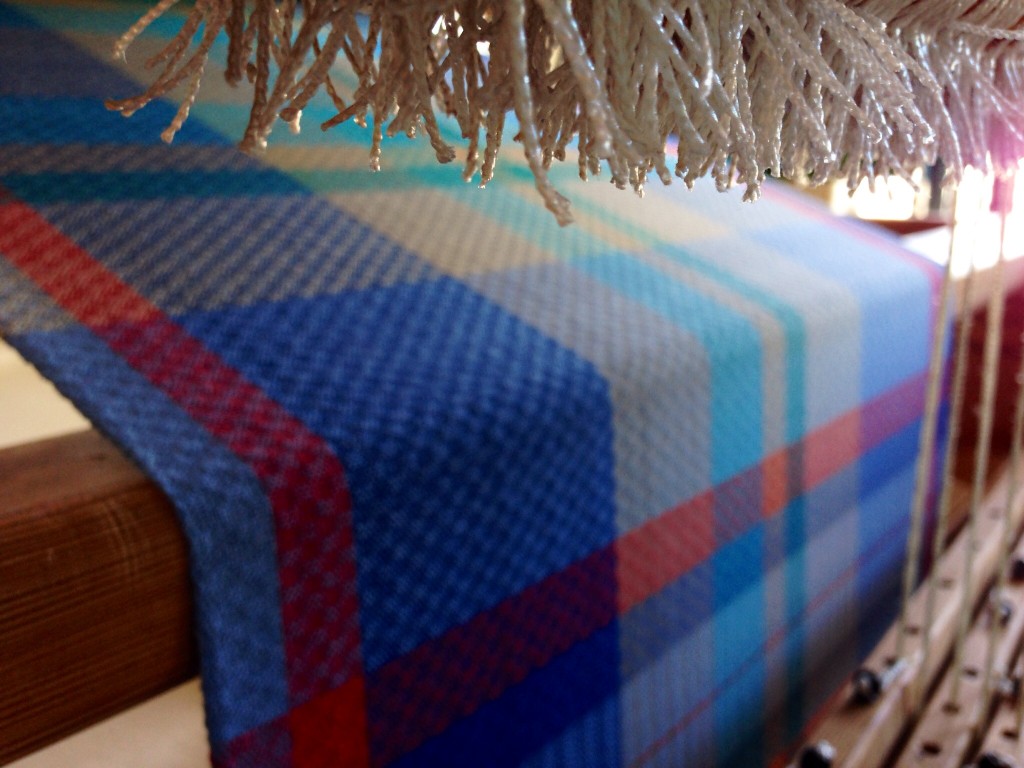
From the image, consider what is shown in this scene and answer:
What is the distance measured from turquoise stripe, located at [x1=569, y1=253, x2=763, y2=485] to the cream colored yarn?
0.32 m

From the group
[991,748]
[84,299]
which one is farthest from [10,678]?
[991,748]

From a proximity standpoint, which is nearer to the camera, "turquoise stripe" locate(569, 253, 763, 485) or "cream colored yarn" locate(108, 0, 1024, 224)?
"cream colored yarn" locate(108, 0, 1024, 224)

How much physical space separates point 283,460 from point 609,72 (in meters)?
0.19

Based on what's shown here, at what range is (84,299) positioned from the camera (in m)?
0.40

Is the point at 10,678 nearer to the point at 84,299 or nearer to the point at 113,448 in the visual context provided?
the point at 113,448

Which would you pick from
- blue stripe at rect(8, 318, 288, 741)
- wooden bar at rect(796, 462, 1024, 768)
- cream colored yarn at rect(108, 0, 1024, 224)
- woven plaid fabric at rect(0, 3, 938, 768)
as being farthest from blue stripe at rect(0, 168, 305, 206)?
wooden bar at rect(796, 462, 1024, 768)

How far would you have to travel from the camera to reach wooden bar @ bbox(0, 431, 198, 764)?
260 millimetres

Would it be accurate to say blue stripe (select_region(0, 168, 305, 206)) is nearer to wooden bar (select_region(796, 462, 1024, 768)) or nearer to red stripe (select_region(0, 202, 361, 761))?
red stripe (select_region(0, 202, 361, 761))

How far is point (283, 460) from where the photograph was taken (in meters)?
0.34

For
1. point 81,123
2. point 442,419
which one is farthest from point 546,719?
point 81,123

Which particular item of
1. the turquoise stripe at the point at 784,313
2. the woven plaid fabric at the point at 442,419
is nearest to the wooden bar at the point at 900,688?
the woven plaid fabric at the point at 442,419

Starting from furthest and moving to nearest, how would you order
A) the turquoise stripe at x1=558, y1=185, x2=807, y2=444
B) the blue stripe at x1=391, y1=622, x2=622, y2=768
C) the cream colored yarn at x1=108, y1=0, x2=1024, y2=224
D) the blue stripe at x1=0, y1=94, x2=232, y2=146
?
1. the turquoise stripe at x1=558, y1=185, x2=807, y2=444
2. the blue stripe at x1=0, y1=94, x2=232, y2=146
3. the blue stripe at x1=391, y1=622, x2=622, y2=768
4. the cream colored yarn at x1=108, y1=0, x2=1024, y2=224

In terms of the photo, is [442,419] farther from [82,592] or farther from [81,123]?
[81,123]

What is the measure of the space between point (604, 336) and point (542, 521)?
133mm
